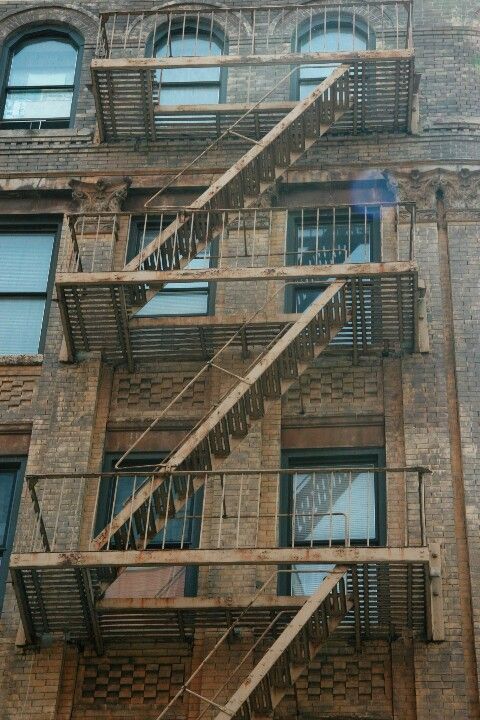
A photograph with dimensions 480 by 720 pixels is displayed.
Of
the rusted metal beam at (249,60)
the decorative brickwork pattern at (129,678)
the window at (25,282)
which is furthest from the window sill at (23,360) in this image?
the rusted metal beam at (249,60)

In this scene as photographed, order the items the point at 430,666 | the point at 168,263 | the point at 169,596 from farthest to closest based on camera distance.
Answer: the point at 168,263 < the point at 169,596 < the point at 430,666

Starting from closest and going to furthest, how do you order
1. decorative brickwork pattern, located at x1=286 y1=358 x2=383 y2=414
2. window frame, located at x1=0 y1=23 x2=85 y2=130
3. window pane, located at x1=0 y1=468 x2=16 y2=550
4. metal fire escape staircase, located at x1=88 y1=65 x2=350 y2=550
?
1. metal fire escape staircase, located at x1=88 y1=65 x2=350 y2=550
2. window pane, located at x1=0 y1=468 x2=16 y2=550
3. decorative brickwork pattern, located at x1=286 y1=358 x2=383 y2=414
4. window frame, located at x1=0 y1=23 x2=85 y2=130

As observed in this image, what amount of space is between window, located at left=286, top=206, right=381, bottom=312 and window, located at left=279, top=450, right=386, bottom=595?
2305 millimetres

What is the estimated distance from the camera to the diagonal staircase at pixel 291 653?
14789 millimetres

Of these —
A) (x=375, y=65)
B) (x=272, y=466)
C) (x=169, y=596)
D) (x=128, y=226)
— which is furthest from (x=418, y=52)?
(x=169, y=596)

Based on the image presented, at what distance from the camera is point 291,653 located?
15367 mm

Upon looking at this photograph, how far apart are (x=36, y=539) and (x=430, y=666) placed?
444 cm

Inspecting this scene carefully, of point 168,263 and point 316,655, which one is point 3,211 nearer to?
point 168,263

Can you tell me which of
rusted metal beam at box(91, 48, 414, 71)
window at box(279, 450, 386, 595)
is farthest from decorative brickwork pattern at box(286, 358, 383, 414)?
rusted metal beam at box(91, 48, 414, 71)

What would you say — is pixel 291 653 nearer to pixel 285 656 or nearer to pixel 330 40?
pixel 285 656

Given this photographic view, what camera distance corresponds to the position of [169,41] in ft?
69.1

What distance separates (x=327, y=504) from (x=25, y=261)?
215 inches

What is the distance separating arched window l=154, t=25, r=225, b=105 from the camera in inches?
863

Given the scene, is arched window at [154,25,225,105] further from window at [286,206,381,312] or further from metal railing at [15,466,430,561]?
metal railing at [15,466,430,561]
